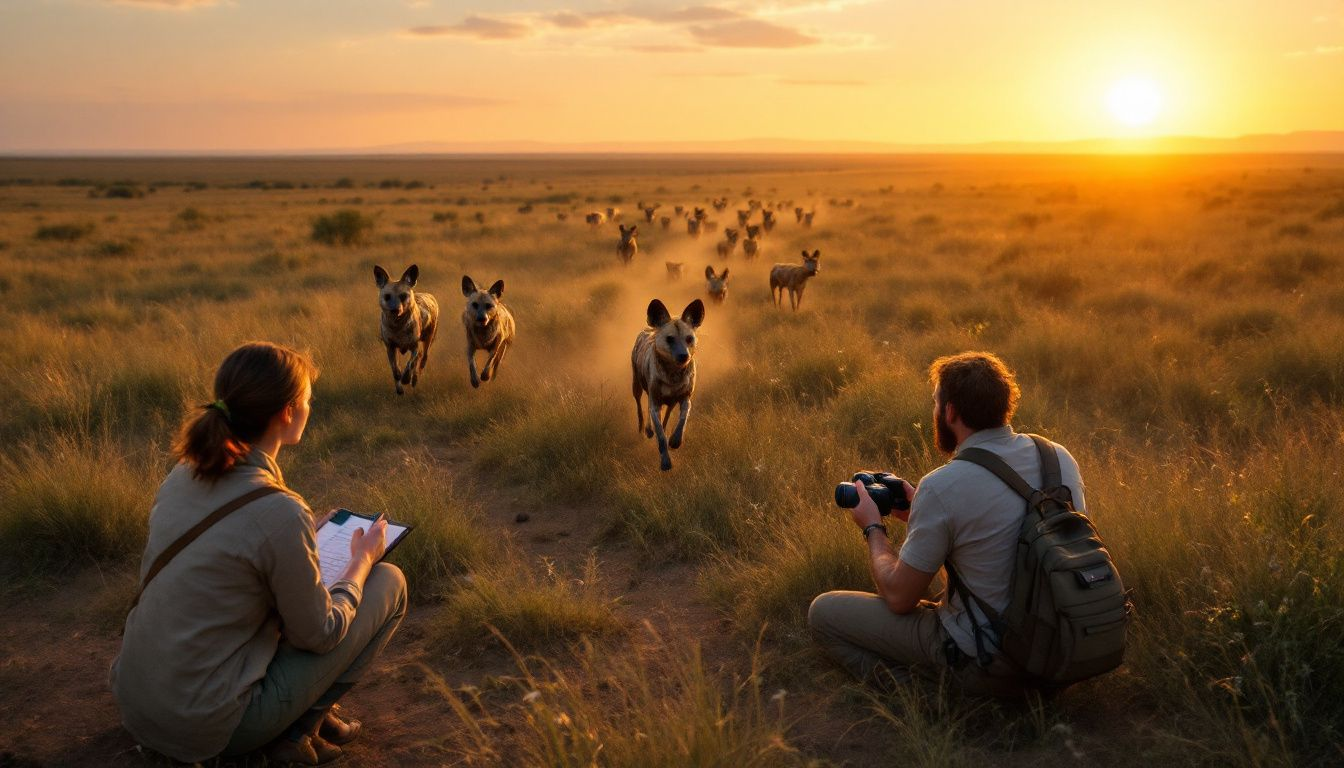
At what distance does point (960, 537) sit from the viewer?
352 centimetres

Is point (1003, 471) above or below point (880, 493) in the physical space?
above

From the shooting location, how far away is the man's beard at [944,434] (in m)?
3.76

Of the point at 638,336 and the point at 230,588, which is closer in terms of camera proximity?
the point at 230,588

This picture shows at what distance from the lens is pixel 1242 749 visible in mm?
3318

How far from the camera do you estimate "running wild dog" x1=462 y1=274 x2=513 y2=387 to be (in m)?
10.3

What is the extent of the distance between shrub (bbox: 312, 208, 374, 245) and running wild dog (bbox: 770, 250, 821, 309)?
49.4 ft

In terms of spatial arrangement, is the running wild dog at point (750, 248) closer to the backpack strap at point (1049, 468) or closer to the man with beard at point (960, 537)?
the man with beard at point (960, 537)

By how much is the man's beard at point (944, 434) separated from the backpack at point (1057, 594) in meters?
0.23

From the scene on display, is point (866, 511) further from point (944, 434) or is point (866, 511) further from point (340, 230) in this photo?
point (340, 230)

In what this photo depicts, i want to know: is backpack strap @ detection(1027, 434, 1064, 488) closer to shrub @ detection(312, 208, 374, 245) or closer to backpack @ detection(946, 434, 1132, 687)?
backpack @ detection(946, 434, 1132, 687)

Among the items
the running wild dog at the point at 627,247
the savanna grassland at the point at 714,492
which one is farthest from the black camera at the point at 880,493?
the running wild dog at the point at 627,247

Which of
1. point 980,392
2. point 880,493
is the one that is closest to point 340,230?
point 880,493

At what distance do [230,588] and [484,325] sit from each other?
7249 millimetres

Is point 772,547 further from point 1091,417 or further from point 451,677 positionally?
point 1091,417
